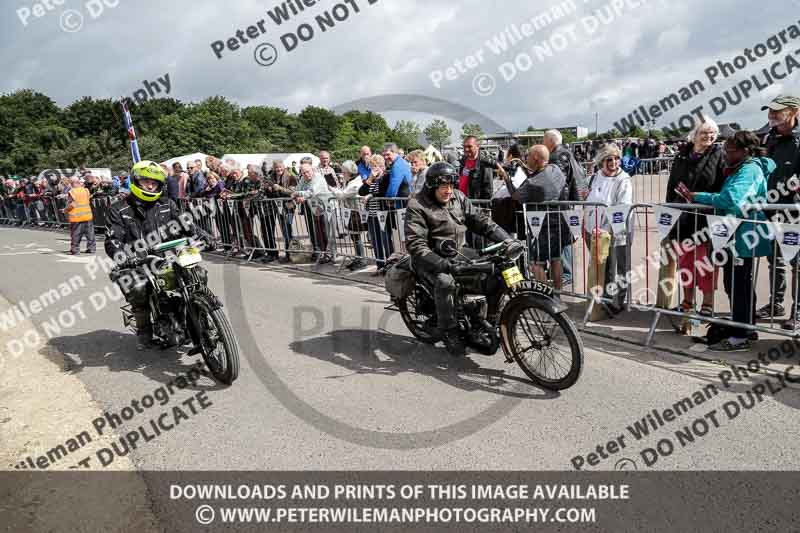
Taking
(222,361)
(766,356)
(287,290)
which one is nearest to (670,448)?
(766,356)

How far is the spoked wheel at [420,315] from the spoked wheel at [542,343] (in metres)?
0.73

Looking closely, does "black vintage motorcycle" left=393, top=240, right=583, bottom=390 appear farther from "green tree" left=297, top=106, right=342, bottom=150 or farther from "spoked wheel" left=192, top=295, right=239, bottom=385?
"green tree" left=297, top=106, right=342, bottom=150

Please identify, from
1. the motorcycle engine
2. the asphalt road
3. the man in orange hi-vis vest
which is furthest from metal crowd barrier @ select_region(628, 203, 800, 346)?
the man in orange hi-vis vest

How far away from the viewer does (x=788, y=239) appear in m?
4.38

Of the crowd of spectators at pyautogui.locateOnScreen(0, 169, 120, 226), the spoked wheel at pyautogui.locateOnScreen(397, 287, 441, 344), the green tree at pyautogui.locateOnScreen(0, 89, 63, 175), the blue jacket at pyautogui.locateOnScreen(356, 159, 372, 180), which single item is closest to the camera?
the spoked wheel at pyautogui.locateOnScreen(397, 287, 441, 344)

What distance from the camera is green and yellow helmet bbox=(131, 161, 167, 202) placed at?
5.11 metres

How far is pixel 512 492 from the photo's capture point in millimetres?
3041

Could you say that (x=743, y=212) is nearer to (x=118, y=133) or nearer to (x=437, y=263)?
(x=437, y=263)

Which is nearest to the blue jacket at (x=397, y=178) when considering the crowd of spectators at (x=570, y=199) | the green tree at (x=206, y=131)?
the crowd of spectators at (x=570, y=199)

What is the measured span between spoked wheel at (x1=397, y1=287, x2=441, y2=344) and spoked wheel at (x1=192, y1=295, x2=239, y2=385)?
5.56 ft

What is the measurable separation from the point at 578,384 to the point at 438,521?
2.05 meters

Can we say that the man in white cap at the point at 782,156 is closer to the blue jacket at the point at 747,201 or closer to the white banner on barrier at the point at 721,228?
the blue jacket at the point at 747,201

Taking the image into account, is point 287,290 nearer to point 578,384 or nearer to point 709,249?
point 578,384

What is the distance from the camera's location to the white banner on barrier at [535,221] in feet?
20.8
